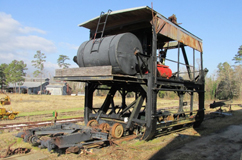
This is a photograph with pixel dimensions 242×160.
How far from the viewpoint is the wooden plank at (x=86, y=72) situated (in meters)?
6.79

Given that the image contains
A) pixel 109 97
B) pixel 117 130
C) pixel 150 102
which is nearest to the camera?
pixel 117 130

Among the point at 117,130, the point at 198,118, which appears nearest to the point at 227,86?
the point at 198,118

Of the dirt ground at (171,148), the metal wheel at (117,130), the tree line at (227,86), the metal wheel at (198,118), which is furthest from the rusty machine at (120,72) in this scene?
the tree line at (227,86)

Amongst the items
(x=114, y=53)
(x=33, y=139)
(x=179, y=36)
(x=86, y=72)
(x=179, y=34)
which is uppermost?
(x=179, y=34)

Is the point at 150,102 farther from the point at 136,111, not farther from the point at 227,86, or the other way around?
the point at 227,86

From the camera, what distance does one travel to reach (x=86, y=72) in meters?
7.36

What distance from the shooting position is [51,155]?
21.4 feet

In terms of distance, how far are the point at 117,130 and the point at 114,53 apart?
2.98m

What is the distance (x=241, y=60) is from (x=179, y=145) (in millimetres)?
68545

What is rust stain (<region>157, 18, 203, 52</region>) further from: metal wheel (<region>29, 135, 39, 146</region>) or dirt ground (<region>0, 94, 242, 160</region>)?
metal wheel (<region>29, 135, 39, 146</region>)

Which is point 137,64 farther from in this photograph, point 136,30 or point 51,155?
point 51,155

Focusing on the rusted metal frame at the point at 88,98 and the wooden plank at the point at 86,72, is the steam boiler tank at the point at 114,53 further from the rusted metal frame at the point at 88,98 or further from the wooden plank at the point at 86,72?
the rusted metal frame at the point at 88,98

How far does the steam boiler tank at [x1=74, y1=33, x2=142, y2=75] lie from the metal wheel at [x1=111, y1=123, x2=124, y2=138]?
2.09m

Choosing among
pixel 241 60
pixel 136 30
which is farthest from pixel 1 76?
pixel 241 60
